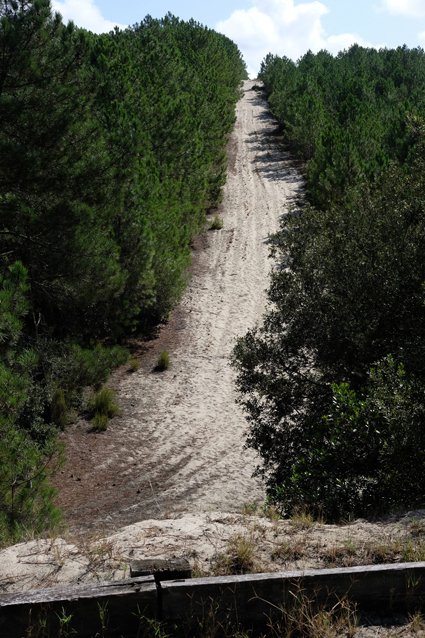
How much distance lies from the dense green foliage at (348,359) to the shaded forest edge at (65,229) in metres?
3.58

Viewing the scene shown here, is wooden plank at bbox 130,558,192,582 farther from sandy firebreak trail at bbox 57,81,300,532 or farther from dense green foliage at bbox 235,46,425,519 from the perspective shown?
dense green foliage at bbox 235,46,425,519

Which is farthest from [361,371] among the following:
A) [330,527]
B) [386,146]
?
[386,146]

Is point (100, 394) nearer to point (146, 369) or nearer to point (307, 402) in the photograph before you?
point (146, 369)

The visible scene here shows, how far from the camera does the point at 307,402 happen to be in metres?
12.0

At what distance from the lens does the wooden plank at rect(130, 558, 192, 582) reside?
452cm

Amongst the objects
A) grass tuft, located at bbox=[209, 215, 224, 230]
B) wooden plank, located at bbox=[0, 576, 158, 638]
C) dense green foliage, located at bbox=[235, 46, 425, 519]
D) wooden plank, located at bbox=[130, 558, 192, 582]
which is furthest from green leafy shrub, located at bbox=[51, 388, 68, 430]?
grass tuft, located at bbox=[209, 215, 224, 230]

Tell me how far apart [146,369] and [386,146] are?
16475 mm

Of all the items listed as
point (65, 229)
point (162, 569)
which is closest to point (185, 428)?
point (65, 229)

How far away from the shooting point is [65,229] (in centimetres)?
1424

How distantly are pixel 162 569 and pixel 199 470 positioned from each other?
10.6 m

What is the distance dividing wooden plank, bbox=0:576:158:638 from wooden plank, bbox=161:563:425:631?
16cm

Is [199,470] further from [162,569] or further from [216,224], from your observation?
[216,224]

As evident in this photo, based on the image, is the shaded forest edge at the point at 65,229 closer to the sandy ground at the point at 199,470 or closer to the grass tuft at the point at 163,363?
the sandy ground at the point at 199,470

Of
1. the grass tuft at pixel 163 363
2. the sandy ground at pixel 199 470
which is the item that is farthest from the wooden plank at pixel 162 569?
the grass tuft at pixel 163 363
